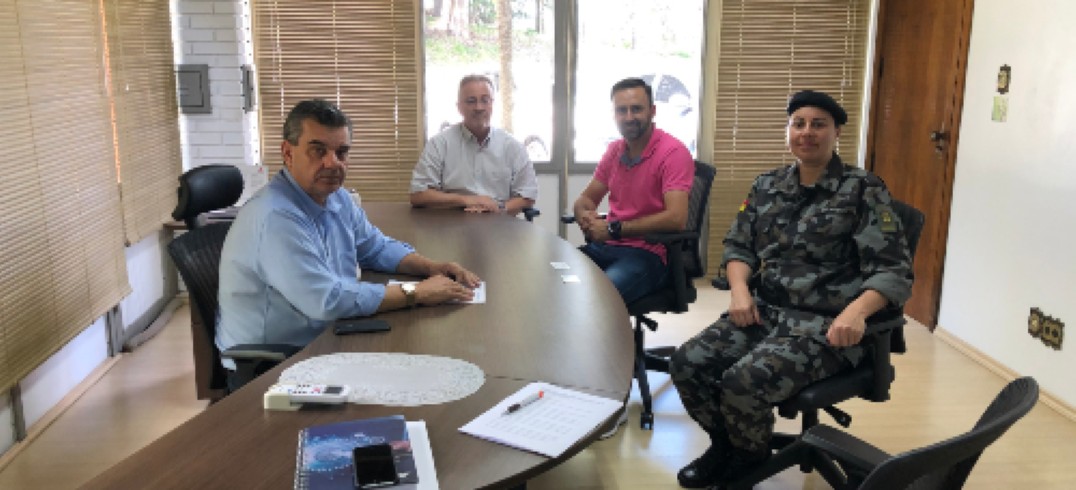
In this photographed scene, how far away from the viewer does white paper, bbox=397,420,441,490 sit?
4.07 ft

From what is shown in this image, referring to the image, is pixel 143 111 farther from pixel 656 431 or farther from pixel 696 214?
pixel 656 431

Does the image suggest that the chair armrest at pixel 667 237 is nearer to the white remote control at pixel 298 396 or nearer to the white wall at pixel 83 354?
the white remote control at pixel 298 396

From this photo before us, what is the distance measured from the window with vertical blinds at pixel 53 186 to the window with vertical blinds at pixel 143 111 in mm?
176

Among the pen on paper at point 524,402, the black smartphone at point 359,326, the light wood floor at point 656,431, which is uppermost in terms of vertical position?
the black smartphone at point 359,326

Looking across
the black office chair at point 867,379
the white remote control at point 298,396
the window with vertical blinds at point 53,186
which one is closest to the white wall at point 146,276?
→ the window with vertical blinds at point 53,186

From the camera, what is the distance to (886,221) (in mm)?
2393

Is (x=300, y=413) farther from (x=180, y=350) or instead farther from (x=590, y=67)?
(x=590, y=67)

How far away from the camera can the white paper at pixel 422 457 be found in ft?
4.07

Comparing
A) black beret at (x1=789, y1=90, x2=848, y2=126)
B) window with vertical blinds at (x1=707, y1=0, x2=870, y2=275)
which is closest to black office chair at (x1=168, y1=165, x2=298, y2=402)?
black beret at (x1=789, y1=90, x2=848, y2=126)

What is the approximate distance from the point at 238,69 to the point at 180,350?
1679 mm

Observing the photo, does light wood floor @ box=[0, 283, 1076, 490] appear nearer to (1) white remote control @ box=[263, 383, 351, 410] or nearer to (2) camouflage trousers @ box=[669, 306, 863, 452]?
(2) camouflage trousers @ box=[669, 306, 863, 452]

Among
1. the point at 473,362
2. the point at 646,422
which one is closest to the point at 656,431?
the point at 646,422

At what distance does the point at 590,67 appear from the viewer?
516 centimetres

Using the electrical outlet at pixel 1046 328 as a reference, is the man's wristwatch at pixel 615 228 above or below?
above
